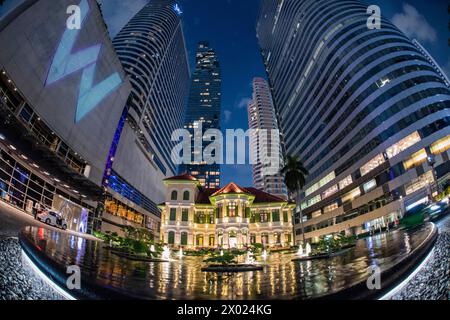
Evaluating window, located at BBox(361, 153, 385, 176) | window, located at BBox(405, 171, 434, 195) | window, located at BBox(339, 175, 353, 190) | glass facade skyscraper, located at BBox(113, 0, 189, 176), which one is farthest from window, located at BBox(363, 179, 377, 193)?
glass facade skyscraper, located at BBox(113, 0, 189, 176)

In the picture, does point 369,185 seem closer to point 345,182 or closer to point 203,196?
point 345,182

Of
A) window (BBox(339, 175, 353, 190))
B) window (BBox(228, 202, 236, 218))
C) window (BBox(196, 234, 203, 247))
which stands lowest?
window (BBox(196, 234, 203, 247))

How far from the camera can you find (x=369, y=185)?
144ft

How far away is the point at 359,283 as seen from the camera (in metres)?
4.56

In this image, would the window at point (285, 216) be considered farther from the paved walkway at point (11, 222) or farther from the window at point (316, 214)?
A: the paved walkway at point (11, 222)

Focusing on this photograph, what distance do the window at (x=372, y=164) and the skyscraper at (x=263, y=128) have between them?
102993mm

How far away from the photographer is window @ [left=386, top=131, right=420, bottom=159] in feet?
121

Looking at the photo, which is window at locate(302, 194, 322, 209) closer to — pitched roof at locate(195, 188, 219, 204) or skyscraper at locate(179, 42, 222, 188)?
pitched roof at locate(195, 188, 219, 204)

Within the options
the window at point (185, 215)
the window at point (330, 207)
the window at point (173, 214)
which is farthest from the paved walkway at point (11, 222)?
the window at point (330, 207)

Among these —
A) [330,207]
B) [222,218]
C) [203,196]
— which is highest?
[203,196]

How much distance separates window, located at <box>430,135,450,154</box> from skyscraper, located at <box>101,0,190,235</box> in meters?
52.9

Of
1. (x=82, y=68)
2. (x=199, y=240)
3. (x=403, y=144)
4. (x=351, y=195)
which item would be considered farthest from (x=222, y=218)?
(x=403, y=144)

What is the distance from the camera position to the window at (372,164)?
4125cm

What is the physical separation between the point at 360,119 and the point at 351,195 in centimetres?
1589
